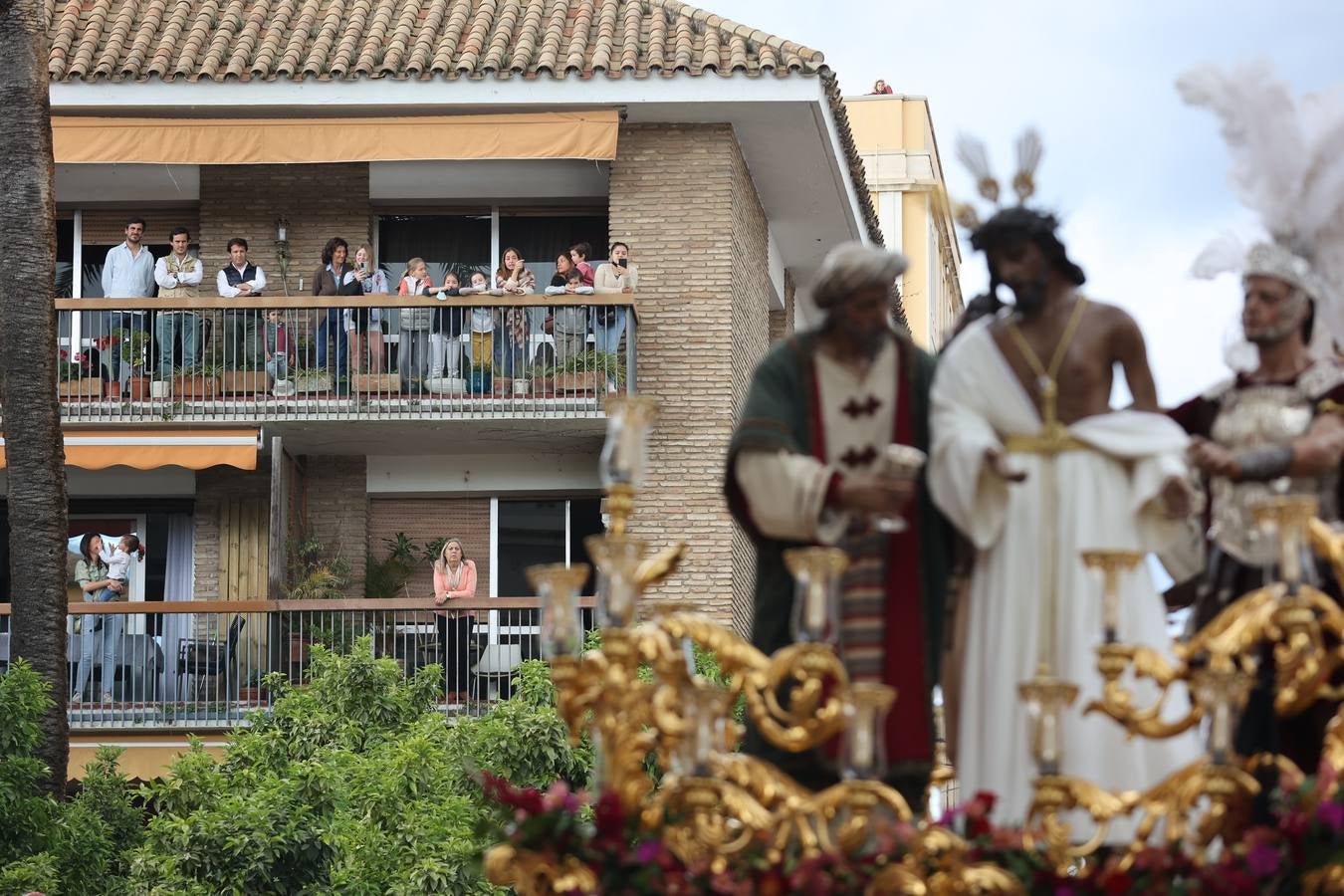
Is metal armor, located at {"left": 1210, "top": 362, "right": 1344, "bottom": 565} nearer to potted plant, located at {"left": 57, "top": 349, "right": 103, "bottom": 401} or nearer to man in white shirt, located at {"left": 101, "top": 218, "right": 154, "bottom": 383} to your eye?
man in white shirt, located at {"left": 101, "top": 218, "right": 154, "bottom": 383}

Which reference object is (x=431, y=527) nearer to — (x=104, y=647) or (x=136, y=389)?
(x=136, y=389)

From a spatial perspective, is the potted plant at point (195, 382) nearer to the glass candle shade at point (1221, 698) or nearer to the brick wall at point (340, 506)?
the brick wall at point (340, 506)

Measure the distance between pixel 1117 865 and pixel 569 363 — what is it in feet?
74.2

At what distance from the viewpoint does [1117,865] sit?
26.0ft

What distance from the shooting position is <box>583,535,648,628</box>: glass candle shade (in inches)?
333

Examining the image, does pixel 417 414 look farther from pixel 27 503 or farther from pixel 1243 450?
pixel 1243 450

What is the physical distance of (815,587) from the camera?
8141mm

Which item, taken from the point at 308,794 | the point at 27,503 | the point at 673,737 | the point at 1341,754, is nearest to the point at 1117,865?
the point at 1341,754

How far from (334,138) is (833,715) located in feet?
74.5

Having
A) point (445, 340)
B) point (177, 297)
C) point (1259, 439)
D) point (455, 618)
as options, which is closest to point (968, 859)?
point (1259, 439)

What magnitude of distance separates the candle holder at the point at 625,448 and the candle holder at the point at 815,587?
60cm

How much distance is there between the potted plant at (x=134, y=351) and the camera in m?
30.8

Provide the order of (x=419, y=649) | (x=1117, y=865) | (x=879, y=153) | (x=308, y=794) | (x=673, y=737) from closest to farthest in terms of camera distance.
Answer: (x=1117, y=865)
(x=673, y=737)
(x=308, y=794)
(x=419, y=649)
(x=879, y=153)

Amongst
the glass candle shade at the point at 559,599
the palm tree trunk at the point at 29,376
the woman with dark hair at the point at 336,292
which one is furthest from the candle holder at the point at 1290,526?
the woman with dark hair at the point at 336,292
